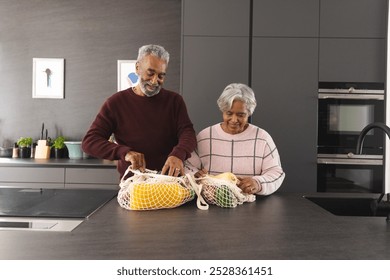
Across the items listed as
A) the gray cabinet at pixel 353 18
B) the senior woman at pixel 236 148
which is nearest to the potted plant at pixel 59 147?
the senior woman at pixel 236 148

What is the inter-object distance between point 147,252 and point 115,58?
3.31 m

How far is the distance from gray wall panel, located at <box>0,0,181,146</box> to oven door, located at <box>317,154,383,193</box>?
1620 mm

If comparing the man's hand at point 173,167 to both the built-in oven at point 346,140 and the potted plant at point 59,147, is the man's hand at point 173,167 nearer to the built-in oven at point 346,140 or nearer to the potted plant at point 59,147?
the built-in oven at point 346,140

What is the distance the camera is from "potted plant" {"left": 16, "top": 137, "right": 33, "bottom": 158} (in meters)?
3.74

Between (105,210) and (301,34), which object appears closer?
(105,210)

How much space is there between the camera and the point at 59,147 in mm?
3754

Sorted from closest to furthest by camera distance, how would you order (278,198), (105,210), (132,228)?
(132,228), (105,210), (278,198)

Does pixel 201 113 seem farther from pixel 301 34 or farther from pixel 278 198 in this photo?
pixel 278 198

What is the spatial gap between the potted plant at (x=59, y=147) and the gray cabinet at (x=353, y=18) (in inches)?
98.9

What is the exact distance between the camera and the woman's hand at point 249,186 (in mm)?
1641

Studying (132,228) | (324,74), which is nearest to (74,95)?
(324,74)

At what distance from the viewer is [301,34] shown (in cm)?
318

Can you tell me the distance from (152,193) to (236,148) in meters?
0.73
